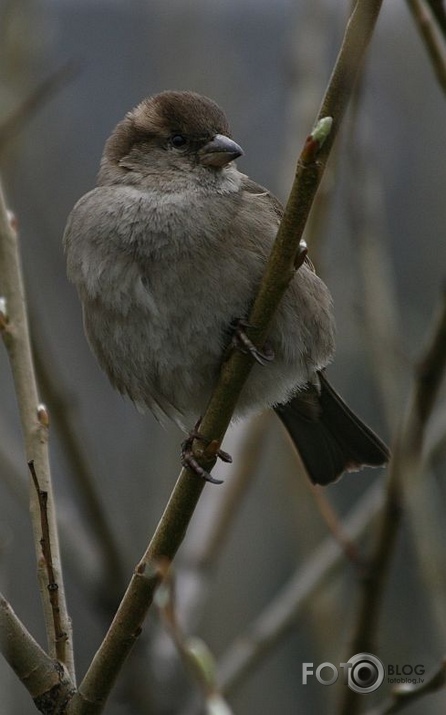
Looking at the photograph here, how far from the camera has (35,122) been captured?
6.82m

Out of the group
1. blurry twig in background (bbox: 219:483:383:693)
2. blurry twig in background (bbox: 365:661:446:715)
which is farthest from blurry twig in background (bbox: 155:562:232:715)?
blurry twig in background (bbox: 219:483:383:693)

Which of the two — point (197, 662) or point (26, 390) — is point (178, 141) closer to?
point (26, 390)

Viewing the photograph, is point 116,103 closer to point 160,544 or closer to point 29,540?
point 29,540

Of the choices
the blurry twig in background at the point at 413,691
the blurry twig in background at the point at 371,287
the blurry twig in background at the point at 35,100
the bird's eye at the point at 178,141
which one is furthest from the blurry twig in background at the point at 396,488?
the blurry twig in background at the point at 35,100

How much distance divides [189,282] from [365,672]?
140cm

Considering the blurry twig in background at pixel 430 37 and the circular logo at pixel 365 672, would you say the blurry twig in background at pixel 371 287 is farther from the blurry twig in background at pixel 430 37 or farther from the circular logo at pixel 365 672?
the circular logo at pixel 365 672

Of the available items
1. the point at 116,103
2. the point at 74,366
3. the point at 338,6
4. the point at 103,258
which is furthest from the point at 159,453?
the point at 116,103

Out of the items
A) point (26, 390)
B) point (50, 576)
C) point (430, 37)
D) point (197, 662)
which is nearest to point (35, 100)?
point (26, 390)

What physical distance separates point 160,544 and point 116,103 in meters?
6.50

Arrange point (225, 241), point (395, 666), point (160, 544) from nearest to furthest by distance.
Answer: point (160, 544)
point (225, 241)
point (395, 666)

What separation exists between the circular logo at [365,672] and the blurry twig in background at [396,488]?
0.03 m

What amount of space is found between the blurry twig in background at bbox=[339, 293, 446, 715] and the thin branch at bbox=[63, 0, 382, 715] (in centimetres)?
53

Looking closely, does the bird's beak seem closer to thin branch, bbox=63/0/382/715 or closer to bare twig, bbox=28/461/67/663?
thin branch, bbox=63/0/382/715

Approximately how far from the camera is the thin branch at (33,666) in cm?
259
